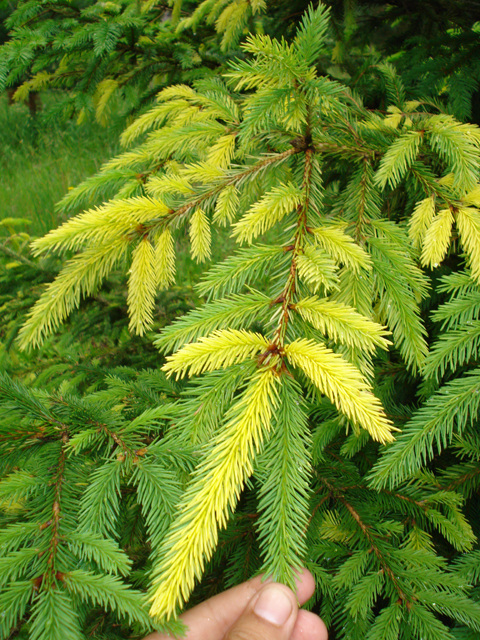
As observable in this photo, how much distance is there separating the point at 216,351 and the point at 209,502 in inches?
9.3

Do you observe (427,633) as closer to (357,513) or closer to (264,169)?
(357,513)

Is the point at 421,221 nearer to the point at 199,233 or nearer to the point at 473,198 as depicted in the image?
the point at 473,198

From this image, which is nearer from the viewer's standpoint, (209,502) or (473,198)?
(209,502)

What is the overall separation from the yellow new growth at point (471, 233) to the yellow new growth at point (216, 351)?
0.54 meters

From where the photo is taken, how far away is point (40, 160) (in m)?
6.12

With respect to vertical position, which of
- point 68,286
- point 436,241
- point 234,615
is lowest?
point 234,615

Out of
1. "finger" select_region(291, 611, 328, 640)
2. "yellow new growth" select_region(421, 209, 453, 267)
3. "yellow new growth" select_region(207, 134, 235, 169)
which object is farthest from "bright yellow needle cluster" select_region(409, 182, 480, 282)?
"finger" select_region(291, 611, 328, 640)

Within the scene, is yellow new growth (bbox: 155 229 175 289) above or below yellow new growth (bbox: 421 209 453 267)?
below

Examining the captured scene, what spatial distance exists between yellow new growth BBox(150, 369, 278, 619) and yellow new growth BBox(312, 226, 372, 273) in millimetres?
287

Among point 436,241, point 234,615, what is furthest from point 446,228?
point 234,615

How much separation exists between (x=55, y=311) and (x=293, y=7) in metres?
1.94

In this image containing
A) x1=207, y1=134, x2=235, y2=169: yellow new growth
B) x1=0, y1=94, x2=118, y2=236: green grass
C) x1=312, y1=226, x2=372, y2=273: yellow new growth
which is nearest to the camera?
x1=312, y1=226, x2=372, y2=273: yellow new growth

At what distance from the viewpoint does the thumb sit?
31.8 inches

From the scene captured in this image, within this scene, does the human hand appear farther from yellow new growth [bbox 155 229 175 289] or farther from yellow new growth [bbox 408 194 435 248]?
yellow new growth [bbox 408 194 435 248]
